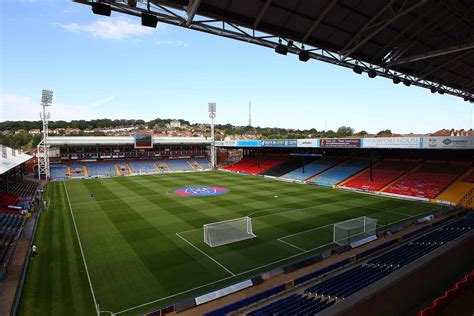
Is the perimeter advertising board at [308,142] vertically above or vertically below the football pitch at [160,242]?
above

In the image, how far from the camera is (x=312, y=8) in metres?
9.95

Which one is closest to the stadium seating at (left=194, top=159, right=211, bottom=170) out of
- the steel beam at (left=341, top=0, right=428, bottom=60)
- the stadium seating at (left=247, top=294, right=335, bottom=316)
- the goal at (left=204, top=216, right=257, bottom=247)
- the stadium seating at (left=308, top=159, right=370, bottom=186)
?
the stadium seating at (left=308, top=159, right=370, bottom=186)

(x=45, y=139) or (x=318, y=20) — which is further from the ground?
(x=318, y=20)

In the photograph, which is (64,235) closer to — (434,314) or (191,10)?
(191,10)

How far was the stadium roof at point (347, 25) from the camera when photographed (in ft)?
29.3

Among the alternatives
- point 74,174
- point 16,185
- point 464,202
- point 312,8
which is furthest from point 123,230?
point 74,174

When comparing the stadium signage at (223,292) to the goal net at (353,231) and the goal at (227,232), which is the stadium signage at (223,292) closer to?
the goal at (227,232)

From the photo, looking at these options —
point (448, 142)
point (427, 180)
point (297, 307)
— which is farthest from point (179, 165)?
point (297, 307)

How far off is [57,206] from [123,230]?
41.5 ft

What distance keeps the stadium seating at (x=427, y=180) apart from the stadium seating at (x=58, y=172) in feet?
167

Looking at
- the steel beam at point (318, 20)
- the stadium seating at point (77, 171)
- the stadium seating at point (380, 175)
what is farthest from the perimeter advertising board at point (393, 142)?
the stadium seating at point (77, 171)

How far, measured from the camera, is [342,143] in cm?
3812

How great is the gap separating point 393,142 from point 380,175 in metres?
7.78

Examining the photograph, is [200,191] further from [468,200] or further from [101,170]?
[468,200]
